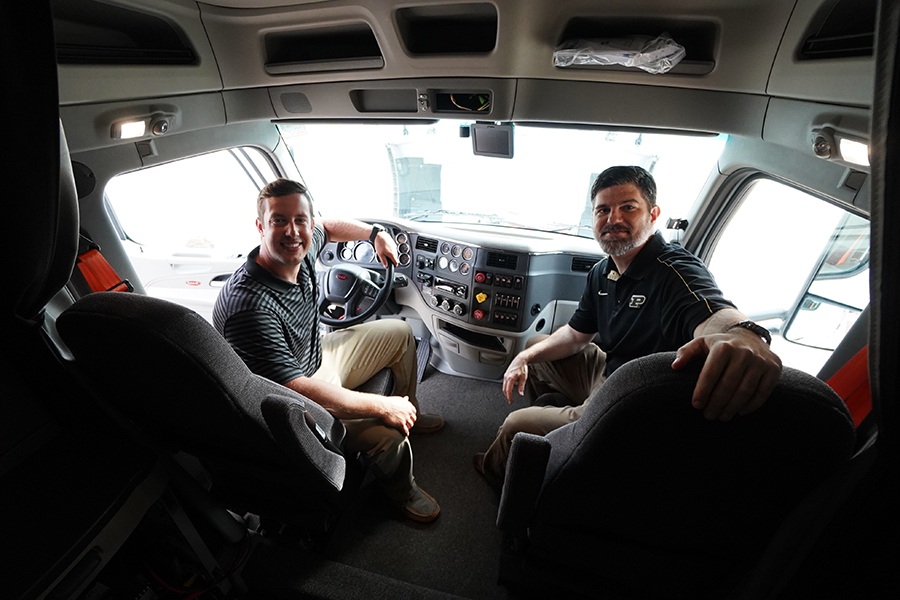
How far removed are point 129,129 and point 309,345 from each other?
1193 millimetres

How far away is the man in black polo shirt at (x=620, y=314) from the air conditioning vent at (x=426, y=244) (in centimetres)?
106

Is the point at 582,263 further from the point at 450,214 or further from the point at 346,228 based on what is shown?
the point at 346,228

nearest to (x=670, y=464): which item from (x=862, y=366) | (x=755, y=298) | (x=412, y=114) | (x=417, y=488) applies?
(x=862, y=366)

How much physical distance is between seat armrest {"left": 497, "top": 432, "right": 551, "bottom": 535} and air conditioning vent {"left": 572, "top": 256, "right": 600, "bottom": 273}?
1619mm

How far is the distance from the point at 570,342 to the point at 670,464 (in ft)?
3.93

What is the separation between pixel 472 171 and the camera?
2824 millimetres

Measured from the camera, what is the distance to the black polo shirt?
1.44m

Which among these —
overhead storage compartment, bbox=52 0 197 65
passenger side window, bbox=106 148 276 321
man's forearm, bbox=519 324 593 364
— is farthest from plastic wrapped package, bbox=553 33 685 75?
passenger side window, bbox=106 148 276 321

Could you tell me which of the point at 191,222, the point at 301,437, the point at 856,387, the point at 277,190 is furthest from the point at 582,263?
the point at 191,222

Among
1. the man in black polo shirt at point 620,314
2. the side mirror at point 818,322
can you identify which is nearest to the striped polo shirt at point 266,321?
the man in black polo shirt at point 620,314

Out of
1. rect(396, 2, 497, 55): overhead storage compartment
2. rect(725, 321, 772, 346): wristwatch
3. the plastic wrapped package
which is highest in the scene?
rect(396, 2, 497, 55): overhead storage compartment

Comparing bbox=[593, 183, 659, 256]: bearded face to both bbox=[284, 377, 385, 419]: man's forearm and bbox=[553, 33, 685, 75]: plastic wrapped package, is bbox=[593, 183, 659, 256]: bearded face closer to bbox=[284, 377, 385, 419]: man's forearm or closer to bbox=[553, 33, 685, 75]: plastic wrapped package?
bbox=[553, 33, 685, 75]: plastic wrapped package

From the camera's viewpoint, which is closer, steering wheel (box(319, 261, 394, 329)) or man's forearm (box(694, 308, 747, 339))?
man's forearm (box(694, 308, 747, 339))

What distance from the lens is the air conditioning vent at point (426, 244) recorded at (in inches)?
102
